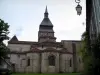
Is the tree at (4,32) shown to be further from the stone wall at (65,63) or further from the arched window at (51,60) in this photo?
the stone wall at (65,63)

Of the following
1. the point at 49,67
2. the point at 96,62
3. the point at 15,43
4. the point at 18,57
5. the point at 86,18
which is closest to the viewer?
the point at 96,62

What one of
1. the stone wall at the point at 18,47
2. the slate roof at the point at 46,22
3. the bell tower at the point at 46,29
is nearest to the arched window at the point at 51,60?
the stone wall at the point at 18,47

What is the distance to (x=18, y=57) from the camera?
6756 centimetres

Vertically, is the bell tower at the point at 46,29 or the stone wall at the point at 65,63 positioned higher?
the bell tower at the point at 46,29

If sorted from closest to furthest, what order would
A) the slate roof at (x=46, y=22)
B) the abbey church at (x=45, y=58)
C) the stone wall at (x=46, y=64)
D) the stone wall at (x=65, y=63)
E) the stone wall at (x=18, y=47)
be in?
the stone wall at (x=46, y=64) < the abbey church at (x=45, y=58) < the stone wall at (x=65, y=63) < the stone wall at (x=18, y=47) < the slate roof at (x=46, y=22)

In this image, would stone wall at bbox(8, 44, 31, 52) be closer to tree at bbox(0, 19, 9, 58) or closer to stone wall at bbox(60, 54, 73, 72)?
stone wall at bbox(60, 54, 73, 72)

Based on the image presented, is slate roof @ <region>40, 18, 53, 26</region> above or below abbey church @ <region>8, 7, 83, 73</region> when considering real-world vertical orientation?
above

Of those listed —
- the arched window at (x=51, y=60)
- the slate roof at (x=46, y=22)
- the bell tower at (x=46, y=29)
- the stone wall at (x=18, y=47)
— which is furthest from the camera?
the slate roof at (x=46, y=22)

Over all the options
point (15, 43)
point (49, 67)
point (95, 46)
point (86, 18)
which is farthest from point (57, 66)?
point (95, 46)

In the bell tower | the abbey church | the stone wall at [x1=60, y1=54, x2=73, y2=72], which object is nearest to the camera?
the abbey church

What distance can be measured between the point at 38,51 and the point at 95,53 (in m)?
47.8

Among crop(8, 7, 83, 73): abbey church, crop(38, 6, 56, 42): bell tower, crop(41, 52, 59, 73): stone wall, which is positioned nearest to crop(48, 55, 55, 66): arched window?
crop(8, 7, 83, 73): abbey church

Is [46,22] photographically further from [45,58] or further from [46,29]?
[45,58]

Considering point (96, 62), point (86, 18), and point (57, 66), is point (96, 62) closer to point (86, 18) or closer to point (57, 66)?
point (86, 18)
